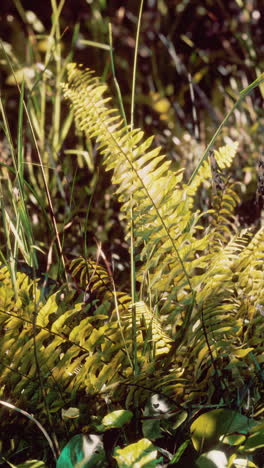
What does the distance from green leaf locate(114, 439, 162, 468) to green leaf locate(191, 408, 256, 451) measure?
0.20ft

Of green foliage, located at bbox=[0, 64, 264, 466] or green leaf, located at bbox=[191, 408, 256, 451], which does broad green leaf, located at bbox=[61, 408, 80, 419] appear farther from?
green leaf, located at bbox=[191, 408, 256, 451]

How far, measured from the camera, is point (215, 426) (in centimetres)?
61

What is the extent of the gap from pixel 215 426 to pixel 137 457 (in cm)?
10

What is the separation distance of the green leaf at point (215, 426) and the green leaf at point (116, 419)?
0.08 m

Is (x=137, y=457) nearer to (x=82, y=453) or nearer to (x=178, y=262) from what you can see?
(x=82, y=453)

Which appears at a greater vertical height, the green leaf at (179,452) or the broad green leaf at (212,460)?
the broad green leaf at (212,460)

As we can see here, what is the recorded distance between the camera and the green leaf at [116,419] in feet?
2.04

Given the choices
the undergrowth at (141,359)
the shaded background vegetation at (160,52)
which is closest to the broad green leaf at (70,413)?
the undergrowth at (141,359)

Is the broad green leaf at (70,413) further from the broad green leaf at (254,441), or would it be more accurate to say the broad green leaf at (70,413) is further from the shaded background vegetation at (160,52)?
the shaded background vegetation at (160,52)

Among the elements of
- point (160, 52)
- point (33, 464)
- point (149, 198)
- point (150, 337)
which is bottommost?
point (33, 464)

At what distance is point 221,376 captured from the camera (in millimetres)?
673

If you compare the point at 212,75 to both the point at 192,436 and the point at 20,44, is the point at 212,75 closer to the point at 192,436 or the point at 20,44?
the point at 20,44

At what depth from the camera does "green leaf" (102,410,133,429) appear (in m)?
0.62

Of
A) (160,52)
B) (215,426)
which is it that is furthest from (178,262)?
(160,52)
